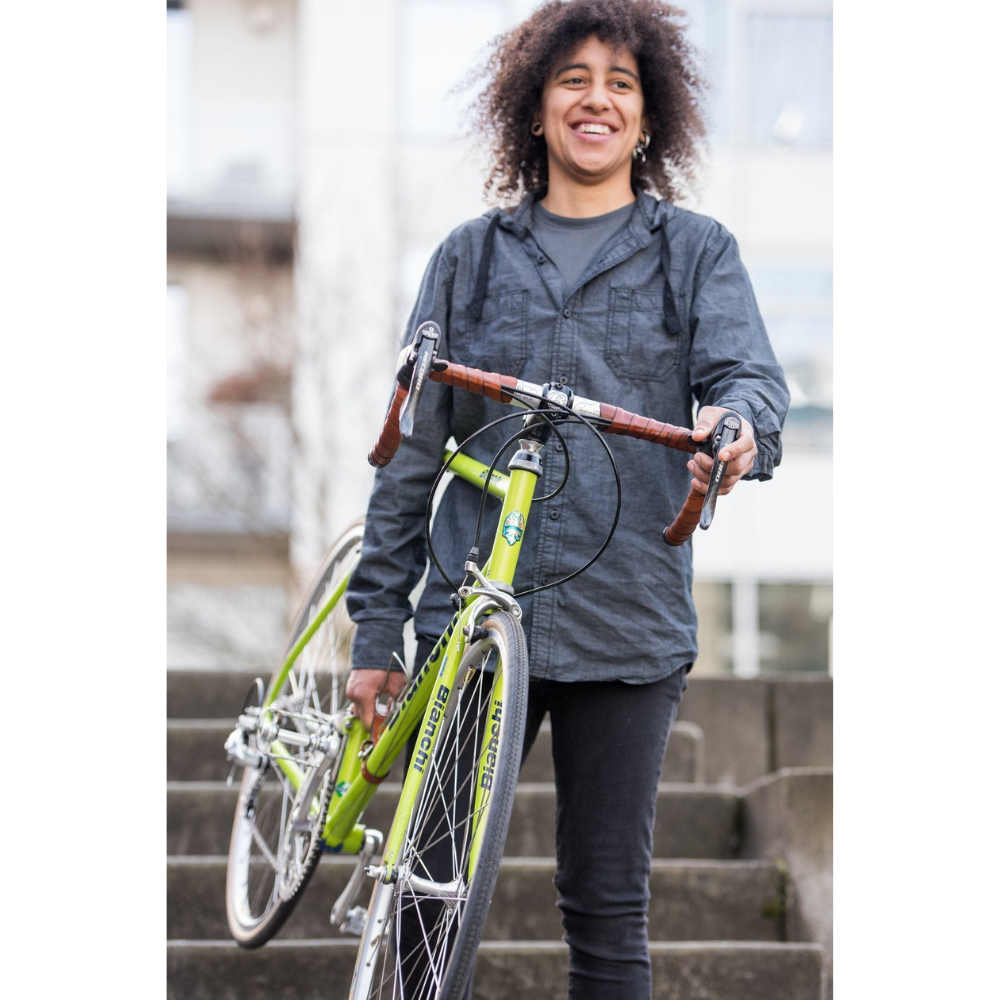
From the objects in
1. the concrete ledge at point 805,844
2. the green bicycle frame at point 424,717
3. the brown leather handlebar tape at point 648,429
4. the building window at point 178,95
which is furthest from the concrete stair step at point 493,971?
the building window at point 178,95

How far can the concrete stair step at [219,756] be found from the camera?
167 inches

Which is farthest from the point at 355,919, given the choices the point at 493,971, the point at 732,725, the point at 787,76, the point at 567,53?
the point at 787,76

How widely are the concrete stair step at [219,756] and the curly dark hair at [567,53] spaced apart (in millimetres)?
2088

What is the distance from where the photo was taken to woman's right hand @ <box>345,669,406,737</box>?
2.42 metres

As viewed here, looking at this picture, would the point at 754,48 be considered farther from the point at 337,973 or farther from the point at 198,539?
the point at 337,973

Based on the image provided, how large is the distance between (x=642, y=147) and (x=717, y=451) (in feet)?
3.09

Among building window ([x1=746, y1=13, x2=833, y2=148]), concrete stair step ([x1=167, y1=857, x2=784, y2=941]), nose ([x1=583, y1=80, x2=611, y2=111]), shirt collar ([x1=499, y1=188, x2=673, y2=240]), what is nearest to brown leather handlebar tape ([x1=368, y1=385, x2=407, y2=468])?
shirt collar ([x1=499, y1=188, x2=673, y2=240])

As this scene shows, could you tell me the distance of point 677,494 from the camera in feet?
7.60

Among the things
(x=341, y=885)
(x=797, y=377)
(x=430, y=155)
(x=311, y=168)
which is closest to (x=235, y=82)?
(x=311, y=168)

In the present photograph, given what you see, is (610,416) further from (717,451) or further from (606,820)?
(606,820)

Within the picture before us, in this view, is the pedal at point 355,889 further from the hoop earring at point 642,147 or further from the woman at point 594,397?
the hoop earring at point 642,147

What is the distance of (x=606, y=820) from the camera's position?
2184mm

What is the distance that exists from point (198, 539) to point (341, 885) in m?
7.63

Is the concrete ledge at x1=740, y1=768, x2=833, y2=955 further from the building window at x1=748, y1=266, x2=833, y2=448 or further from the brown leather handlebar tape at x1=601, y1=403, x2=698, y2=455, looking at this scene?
the building window at x1=748, y1=266, x2=833, y2=448
